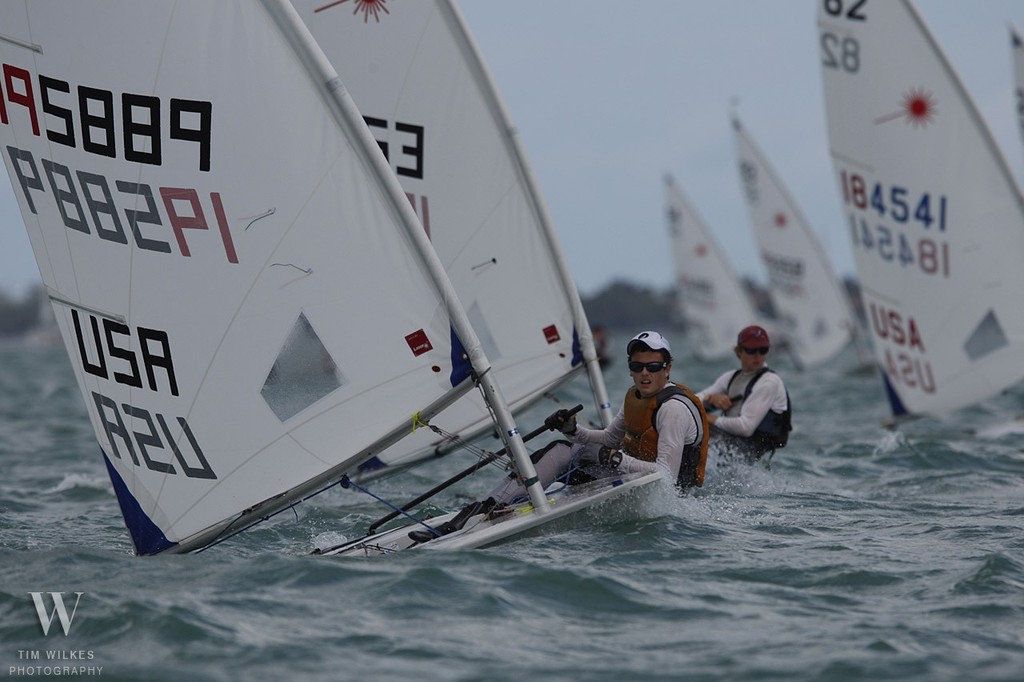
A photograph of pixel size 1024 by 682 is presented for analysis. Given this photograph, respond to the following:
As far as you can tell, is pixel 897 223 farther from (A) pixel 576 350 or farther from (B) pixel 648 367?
(B) pixel 648 367

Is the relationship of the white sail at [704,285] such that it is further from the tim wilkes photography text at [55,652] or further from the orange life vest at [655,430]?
the tim wilkes photography text at [55,652]

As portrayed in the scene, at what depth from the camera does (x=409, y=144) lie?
27.6ft

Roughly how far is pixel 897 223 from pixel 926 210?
305 mm

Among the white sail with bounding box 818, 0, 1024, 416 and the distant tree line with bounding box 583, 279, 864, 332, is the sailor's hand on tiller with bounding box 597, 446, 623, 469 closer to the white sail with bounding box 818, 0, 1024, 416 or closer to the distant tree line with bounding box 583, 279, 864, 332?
the white sail with bounding box 818, 0, 1024, 416

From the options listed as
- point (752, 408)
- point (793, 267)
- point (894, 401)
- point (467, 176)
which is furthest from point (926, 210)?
point (793, 267)

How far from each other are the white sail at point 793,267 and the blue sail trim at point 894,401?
1449cm

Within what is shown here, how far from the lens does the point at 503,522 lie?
20.5 ft

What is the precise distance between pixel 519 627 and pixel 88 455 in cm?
920

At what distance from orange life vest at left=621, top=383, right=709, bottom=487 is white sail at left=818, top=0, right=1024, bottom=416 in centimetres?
534

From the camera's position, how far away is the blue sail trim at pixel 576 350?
8500 mm

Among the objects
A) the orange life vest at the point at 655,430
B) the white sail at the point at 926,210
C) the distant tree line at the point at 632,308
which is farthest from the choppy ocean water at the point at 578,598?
the distant tree line at the point at 632,308

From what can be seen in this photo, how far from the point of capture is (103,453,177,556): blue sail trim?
5.94 m

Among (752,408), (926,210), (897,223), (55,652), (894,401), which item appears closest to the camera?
(55,652)

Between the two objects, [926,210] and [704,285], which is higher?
[926,210]
